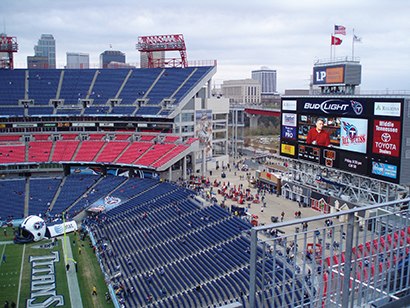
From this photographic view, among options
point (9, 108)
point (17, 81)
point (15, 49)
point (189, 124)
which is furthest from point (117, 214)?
point (15, 49)

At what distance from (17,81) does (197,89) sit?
95.2ft

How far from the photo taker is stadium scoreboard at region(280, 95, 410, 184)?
1035 inches

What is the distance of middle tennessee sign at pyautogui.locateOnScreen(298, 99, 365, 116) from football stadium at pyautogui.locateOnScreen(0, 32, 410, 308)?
Answer: 12cm

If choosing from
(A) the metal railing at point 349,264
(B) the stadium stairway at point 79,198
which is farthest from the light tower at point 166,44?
(A) the metal railing at point 349,264

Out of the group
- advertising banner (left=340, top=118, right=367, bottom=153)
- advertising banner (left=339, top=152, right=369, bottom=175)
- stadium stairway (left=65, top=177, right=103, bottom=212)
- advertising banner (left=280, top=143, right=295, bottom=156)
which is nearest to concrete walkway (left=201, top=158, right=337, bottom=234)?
advertising banner (left=339, top=152, right=369, bottom=175)

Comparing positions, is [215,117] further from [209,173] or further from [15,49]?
[15,49]

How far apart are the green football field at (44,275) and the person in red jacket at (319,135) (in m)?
21.6

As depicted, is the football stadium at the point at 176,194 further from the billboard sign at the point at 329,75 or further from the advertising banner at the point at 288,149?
the billboard sign at the point at 329,75

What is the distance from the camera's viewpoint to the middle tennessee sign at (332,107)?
2929cm

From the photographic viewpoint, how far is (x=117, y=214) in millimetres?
38250

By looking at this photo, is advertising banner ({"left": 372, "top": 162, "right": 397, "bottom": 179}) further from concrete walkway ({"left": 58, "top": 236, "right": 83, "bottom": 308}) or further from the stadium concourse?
concrete walkway ({"left": 58, "top": 236, "right": 83, "bottom": 308})

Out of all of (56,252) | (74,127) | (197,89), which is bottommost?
(56,252)

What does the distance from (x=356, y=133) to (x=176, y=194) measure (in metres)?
18.5

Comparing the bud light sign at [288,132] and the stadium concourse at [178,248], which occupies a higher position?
the bud light sign at [288,132]
